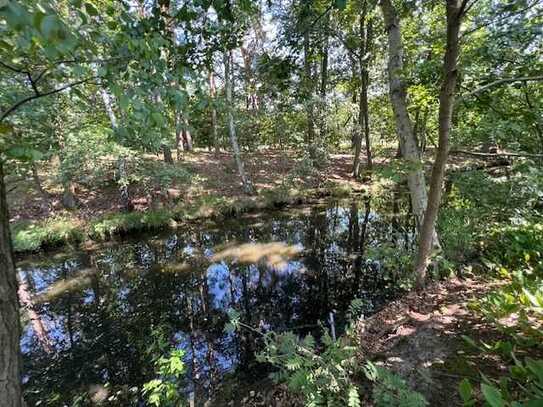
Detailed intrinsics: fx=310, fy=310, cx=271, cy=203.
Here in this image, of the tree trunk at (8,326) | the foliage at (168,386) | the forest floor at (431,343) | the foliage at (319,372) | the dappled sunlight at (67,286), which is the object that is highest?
the tree trunk at (8,326)

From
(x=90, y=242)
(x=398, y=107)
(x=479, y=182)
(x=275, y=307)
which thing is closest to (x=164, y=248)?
(x=90, y=242)

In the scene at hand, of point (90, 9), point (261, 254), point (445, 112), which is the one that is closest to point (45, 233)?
point (261, 254)

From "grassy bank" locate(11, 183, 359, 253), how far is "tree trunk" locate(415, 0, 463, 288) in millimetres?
7855

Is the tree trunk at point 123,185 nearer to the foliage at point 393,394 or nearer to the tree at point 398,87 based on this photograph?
the tree at point 398,87

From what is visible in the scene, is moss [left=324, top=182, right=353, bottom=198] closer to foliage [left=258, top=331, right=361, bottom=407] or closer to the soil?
the soil

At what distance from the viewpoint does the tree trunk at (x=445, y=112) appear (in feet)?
8.07

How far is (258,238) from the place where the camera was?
8.52 metres

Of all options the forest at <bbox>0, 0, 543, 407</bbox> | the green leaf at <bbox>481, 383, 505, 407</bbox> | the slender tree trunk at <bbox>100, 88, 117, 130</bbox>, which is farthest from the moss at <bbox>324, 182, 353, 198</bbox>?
the green leaf at <bbox>481, 383, 505, 407</bbox>

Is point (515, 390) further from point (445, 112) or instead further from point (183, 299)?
point (183, 299)

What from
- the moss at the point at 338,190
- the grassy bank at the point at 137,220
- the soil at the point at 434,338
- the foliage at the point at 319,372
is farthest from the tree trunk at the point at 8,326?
the moss at the point at 338,190

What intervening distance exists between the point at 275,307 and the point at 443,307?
2.59 metres

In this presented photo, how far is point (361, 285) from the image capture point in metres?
5.52

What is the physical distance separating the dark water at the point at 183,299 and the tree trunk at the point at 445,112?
1.37 meters

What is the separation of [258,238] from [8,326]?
24.0 feet
